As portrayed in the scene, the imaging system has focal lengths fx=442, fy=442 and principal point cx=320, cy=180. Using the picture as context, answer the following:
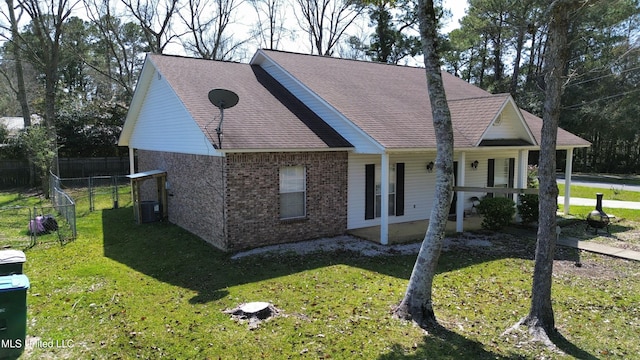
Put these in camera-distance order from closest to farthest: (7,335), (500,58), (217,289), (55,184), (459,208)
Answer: (7,335)
(217,289)
(459,208)
(55,184)
(500,58)

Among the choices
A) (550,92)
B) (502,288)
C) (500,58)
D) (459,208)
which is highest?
(500,58)

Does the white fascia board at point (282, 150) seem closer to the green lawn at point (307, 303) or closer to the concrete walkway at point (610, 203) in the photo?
the green lawn at point (307, 303)

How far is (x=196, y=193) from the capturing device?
42.5 ft

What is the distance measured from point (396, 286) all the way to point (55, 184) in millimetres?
15931

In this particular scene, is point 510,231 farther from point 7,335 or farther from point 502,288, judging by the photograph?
point 7,335

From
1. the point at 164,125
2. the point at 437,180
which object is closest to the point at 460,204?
the point at 437,180

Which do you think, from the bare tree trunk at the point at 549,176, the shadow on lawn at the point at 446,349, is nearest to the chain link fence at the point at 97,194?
the shadow on lawn at the point at 446,349

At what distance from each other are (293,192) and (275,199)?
64cm

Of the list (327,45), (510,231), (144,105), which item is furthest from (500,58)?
(144,105)

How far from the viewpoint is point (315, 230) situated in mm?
12594

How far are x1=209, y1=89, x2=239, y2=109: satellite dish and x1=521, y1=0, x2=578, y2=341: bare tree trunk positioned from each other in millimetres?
7462

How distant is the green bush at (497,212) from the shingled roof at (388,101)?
6.85 ft

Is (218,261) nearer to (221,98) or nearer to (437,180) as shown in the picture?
(221,98)

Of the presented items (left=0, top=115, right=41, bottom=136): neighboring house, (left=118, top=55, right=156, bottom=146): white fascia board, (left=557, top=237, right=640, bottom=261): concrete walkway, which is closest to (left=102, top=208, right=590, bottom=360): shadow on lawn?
(left=557, top=237, right=640, bottom=261): concrete walkway
